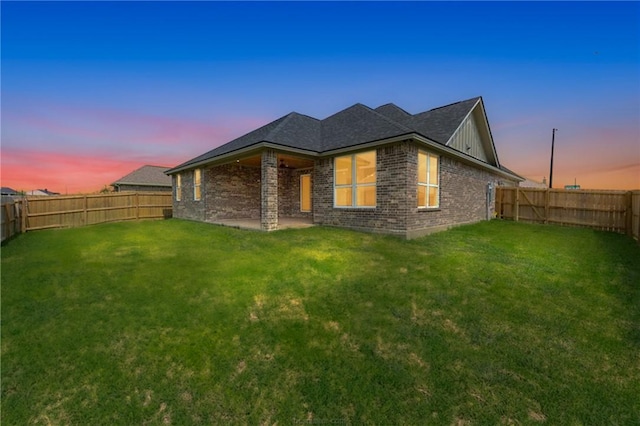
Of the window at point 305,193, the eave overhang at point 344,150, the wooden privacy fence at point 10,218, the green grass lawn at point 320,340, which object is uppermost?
the eave overhang at point 344,150

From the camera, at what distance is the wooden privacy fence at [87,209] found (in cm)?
1259

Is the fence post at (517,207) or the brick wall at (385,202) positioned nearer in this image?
the brick wall at (385,202)

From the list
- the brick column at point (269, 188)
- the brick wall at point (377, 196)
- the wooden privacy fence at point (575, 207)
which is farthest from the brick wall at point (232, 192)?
the wooden privacy fence at point (575, 207)

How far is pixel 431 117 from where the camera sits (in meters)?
15.7

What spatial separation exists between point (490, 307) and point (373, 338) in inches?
90.3

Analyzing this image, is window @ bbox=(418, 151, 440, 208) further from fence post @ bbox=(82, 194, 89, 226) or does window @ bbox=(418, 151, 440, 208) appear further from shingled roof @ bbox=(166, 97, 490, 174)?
fence post @ bbox=(82, 194, 89, 226)

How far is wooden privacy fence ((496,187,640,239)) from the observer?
38.4 feet

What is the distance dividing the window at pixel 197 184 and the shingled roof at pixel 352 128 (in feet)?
1.94

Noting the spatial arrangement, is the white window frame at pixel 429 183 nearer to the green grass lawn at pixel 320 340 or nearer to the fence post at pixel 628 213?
the green grass lawn at pixel 320 340

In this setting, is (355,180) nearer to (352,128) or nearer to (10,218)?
(352,128)

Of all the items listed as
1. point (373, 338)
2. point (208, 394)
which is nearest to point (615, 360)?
point (373, 338)

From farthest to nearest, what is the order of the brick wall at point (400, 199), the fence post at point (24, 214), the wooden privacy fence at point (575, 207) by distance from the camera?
1. the fence post at point (24, 214)
2. the wooden privacy fence at point (575, 207)
3. the brick wall at point (400, 199)

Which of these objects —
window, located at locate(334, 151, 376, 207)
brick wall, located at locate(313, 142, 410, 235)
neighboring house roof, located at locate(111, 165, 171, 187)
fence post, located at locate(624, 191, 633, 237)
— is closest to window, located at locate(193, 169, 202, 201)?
brick wall, located at locate(313, 142, 410, 235)

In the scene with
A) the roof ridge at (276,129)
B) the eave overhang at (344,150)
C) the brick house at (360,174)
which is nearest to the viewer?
the eave overhang at (344,150)
